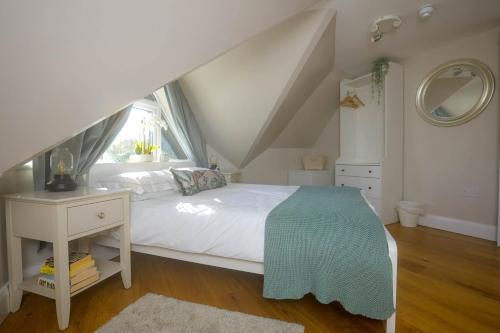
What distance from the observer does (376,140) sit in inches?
141

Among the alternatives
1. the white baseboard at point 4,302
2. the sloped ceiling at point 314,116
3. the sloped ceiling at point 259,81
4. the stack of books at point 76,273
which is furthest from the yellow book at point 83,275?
the sloped ceiling at point 314,116

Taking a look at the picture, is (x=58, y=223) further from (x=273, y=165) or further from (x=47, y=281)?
(x=273, y=165)

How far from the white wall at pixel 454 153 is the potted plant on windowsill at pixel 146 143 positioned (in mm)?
3318

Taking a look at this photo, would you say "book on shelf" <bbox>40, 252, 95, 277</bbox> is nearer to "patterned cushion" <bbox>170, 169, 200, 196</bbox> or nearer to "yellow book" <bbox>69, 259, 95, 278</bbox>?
"yellow book" <bbox>69, 259, 95, 278</bbox>

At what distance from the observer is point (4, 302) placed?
141 centimetres

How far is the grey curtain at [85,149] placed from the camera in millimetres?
1665

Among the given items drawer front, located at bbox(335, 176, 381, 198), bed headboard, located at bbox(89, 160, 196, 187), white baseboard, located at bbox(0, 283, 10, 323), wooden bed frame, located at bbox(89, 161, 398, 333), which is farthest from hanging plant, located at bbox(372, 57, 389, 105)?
white baseboard, located at bbox(0, 283, 10, 323)

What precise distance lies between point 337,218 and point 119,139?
223 cm

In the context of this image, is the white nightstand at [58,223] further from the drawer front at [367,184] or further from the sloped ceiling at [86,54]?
the drawer front at [367,184]

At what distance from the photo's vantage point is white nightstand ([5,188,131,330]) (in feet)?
4.16

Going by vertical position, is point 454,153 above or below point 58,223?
above

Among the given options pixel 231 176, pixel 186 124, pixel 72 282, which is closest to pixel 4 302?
pixel 72 282

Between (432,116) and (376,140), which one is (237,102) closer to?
(376,140)

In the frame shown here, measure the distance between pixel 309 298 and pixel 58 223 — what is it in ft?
5.01
